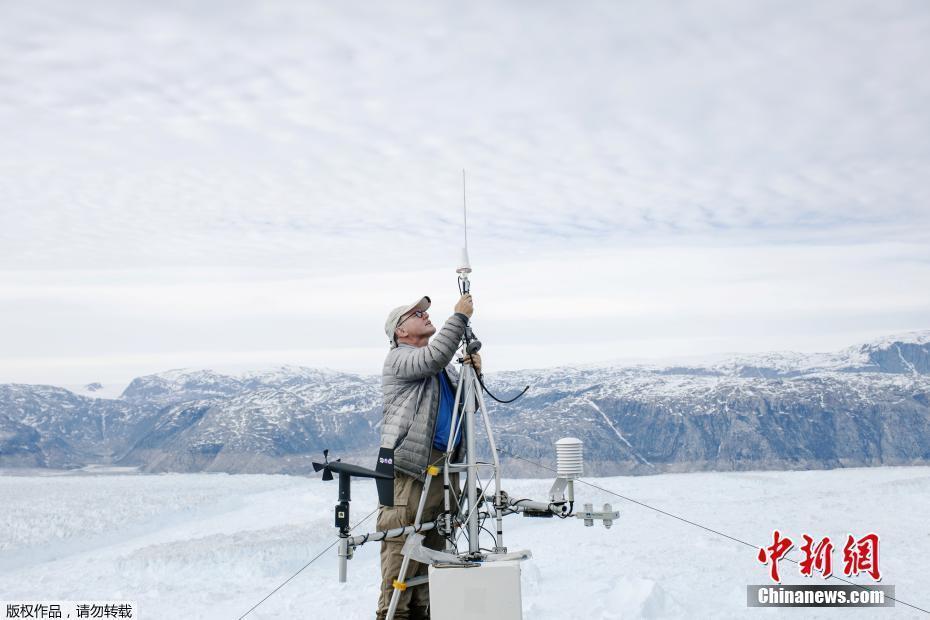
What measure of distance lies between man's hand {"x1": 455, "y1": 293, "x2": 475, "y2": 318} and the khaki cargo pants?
3.90 ft

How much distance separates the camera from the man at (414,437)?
622cm

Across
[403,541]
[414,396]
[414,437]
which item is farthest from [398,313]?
[403,541]

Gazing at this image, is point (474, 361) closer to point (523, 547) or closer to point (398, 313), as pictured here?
point (398, 313)

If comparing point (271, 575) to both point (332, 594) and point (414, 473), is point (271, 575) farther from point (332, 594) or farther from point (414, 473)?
point (414, 473)

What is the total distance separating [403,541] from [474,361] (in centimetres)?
145

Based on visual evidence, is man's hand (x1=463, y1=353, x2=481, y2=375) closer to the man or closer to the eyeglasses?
the man

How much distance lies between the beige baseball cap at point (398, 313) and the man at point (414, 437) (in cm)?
22

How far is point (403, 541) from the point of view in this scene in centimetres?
634

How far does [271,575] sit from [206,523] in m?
14.8

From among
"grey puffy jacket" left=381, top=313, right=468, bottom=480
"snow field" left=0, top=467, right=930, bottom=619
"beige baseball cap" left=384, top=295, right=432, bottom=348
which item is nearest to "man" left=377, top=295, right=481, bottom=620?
"grey puffy jacket" left=381, top=313, right=468, bottom=480

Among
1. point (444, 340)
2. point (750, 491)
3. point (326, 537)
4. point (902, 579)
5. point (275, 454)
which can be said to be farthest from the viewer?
point (275, 454)

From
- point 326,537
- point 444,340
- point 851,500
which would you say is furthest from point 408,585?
point 851,500

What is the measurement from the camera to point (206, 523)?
34250 millimetres

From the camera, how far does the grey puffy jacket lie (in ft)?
20.0
